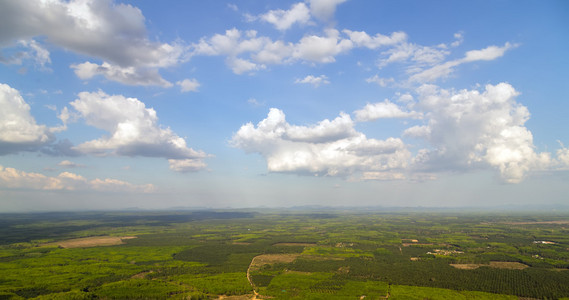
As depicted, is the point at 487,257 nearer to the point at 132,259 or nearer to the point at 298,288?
the point at 298,288

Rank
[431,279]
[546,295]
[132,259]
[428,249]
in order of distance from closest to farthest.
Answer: [546,295], [431,279], [132,259], [428,249]

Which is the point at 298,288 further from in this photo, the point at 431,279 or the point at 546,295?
the point at 546,295

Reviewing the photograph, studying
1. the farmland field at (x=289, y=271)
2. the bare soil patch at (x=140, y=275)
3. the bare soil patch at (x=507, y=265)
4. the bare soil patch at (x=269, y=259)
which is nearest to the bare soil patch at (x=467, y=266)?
the farmland field at (x=289, y=271)

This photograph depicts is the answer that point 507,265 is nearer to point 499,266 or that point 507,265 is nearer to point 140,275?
point 499,266

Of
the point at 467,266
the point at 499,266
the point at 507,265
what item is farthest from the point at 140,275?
the point at 507,265

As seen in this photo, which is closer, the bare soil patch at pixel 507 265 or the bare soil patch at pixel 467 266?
the bare soil patch at pixel 467 266

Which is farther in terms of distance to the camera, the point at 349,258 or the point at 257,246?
the point at 257,246

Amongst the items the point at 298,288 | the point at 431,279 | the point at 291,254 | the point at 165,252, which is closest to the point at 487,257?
the point at 431,279

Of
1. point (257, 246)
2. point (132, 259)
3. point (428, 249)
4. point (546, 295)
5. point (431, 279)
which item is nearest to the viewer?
point (546, 295)

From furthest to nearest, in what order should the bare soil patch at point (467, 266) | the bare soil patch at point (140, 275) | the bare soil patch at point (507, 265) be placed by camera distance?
the bare soil patch at point (507, 265) < the bare soil patch at point (467, 266) < the bare soil patch at point (140, 275)

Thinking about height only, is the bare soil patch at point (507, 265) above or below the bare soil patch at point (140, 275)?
below

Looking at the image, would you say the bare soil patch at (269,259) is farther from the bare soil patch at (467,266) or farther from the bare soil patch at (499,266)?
the bare soil patch at (499,266)
